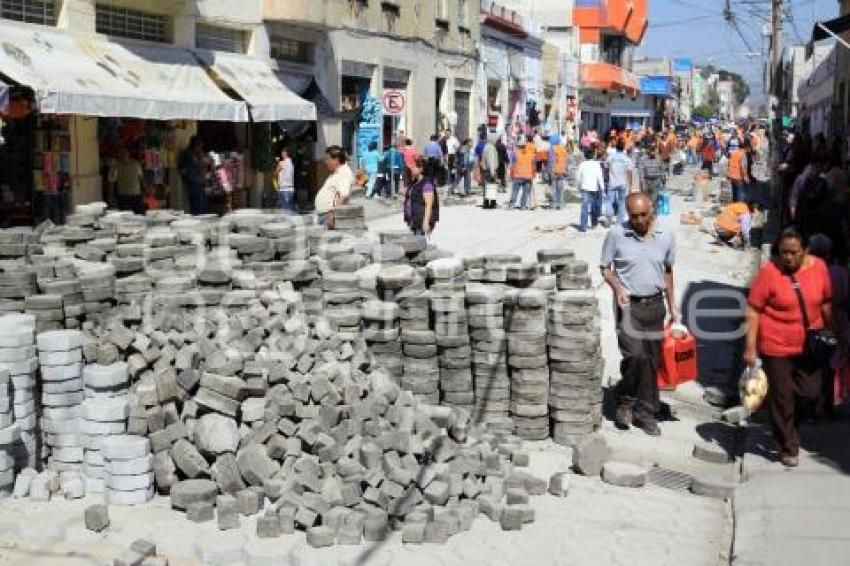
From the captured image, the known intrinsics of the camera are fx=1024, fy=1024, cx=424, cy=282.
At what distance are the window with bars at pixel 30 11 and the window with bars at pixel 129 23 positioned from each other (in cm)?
114

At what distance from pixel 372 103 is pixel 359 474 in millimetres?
21898

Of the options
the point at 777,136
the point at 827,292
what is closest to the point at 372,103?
the point at 777,136

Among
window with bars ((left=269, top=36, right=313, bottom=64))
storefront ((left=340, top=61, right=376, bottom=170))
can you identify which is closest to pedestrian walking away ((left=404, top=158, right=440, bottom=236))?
window with bars ((left=269, top=36, right=313, bottom=64))

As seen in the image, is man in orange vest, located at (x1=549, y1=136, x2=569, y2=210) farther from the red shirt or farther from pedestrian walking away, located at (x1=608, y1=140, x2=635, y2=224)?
the red shirt

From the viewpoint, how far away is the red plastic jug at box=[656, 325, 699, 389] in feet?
26.7

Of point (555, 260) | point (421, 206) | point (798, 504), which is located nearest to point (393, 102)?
point (421, 206)

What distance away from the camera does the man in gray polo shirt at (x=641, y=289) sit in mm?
8062

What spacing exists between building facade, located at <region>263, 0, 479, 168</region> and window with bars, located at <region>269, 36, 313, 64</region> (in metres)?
0.02

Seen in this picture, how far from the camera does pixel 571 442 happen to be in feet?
26.1

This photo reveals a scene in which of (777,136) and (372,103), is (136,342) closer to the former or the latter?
(372,103)

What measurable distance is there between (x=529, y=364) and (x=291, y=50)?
17.3 meters

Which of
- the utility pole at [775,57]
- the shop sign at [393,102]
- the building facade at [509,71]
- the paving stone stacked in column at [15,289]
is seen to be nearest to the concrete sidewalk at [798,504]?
the paving stone stacked in column at [15,289]

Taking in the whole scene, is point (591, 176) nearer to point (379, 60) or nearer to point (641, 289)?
point (379, 60)

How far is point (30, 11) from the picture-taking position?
51.9 feet
